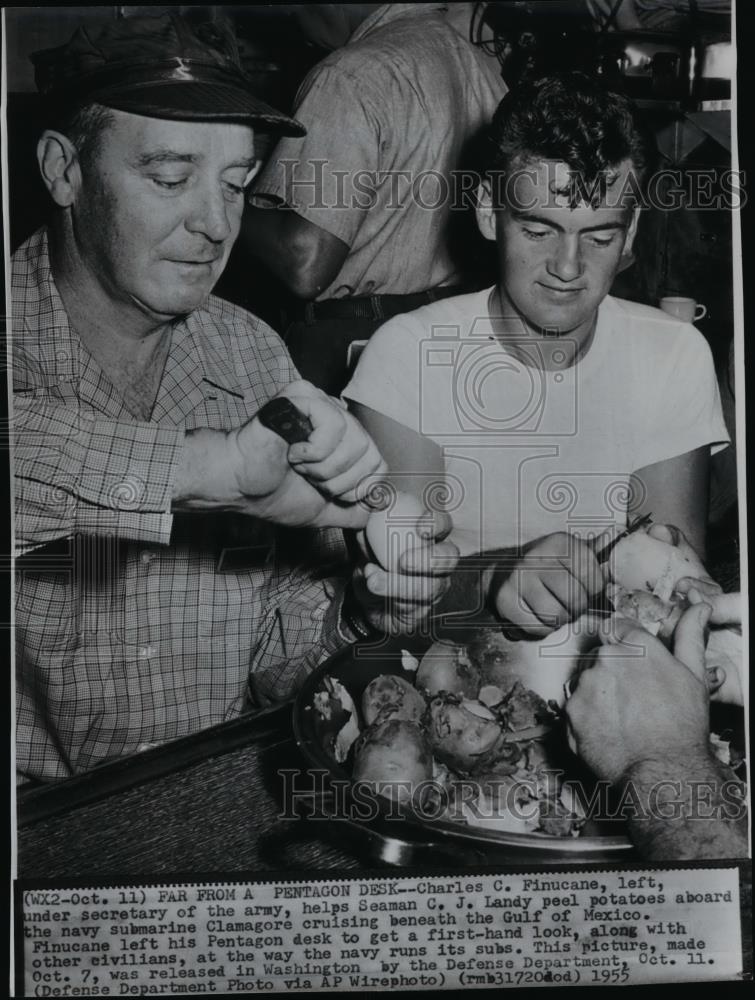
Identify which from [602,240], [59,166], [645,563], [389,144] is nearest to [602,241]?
[602,240]

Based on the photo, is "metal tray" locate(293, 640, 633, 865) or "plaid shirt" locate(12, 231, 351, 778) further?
"plaid shirt" locate(12, 231, 351, 778)

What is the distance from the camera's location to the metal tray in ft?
3.36

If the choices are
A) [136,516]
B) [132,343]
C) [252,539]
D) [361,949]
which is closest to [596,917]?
[361,949]

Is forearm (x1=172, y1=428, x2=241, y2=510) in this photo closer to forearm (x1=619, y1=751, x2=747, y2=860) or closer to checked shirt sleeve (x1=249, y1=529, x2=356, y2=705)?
checked shirt sleeve (x1=249, y1=529, x2=356, y2=705)

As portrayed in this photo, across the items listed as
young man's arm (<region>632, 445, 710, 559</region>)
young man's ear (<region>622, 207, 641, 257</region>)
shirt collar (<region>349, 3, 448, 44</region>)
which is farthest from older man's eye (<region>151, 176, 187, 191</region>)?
young man's arm (<region>632, 445, 710, 559</region>)

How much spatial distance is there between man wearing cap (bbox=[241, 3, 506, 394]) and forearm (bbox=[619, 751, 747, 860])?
0.53 metres

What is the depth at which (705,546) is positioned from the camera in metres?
1.22

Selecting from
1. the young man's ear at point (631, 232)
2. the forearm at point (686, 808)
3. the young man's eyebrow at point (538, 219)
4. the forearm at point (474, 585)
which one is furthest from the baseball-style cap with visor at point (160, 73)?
the forearm at point (686, 808)

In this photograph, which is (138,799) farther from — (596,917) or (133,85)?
(133,85)

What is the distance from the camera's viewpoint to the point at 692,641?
3.89 feet

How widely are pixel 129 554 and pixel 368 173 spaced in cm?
47

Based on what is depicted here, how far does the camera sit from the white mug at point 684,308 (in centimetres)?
121

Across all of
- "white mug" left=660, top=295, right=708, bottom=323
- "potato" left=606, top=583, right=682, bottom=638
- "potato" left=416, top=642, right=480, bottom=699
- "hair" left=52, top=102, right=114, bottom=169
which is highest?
"hair" left=52, top=102, right=114, bottom=169

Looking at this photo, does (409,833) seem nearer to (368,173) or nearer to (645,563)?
(645,563)
